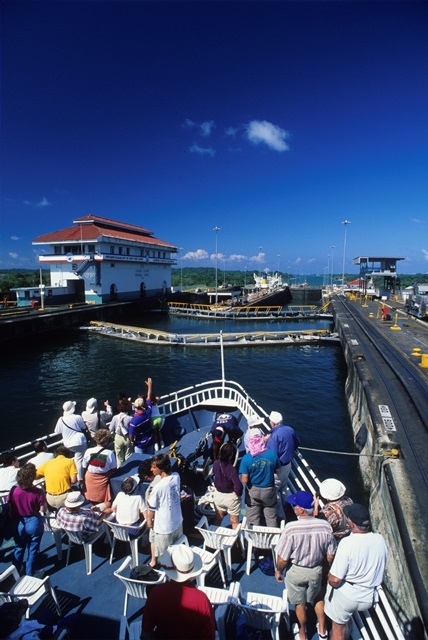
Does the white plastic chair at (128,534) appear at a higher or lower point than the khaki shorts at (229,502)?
lower

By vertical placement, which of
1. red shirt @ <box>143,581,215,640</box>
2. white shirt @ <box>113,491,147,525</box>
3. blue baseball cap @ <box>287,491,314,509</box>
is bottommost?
white shirt @ <box>113,491,147,525</box>

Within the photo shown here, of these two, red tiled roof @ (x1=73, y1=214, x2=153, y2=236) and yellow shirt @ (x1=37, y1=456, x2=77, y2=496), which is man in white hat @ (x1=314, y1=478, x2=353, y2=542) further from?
red tiled roof @ (x1=73, y1=214, x2=153, y2=236)

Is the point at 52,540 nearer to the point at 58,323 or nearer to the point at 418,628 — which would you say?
the point at 418,628

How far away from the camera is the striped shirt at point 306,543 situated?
132 inches

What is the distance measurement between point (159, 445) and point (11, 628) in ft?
18.8

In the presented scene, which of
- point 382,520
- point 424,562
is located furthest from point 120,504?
point 382,520

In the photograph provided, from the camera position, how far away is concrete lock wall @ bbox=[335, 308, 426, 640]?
4719 mm

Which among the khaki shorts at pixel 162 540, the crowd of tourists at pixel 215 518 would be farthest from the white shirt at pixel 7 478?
the khaki shorts at pixel 162 540

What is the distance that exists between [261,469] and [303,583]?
1.29 metres

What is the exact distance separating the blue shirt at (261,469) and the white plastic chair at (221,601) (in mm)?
1162

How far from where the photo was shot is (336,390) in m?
19.3

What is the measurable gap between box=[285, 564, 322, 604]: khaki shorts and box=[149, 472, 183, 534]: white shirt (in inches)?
54.5

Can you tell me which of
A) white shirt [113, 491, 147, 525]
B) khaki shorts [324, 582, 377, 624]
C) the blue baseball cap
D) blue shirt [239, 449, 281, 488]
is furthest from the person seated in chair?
khaki shorts [324, 582, 377, 624]

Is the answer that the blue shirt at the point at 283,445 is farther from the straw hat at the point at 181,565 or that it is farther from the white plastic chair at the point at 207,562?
the straw hat at the point at 181,565
